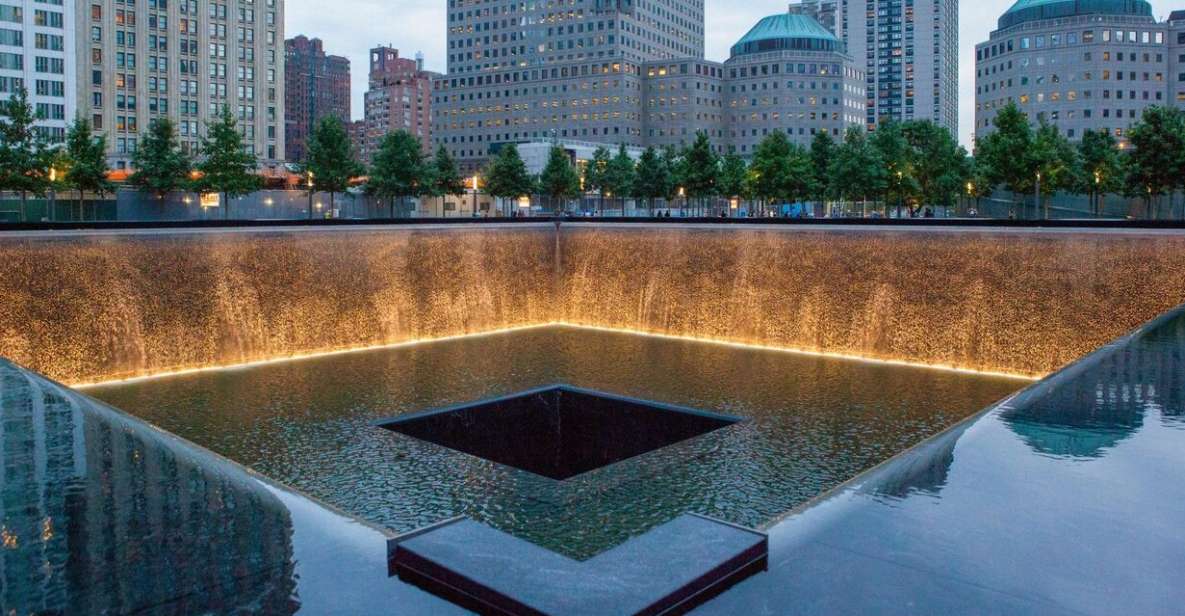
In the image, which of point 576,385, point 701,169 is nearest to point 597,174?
point 701,169

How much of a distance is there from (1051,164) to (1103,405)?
46.5 metres

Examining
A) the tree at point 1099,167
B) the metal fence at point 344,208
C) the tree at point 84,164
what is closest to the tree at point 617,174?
Result: the metal fence at point 344,208

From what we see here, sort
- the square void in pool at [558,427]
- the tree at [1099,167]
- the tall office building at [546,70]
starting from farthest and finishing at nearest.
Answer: the tall office building at [546,70], the tree at [1099,167], the square void in pool at [558,427]

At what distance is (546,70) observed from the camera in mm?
133500

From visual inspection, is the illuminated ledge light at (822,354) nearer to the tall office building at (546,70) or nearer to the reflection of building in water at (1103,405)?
the reflection of building in water at (1103,405)

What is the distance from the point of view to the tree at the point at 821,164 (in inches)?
2248

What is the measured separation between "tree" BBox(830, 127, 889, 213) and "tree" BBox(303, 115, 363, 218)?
1059 inches

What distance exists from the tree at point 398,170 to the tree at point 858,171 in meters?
23.6

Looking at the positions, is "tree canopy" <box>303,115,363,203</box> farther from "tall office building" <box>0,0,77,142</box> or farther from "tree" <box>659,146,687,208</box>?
"tall office building" <box>0,0,77,142</box>

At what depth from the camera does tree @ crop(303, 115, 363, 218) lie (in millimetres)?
51812

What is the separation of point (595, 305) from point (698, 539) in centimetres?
2244

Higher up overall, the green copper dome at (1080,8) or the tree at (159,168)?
the green copper dome at (1080,8)

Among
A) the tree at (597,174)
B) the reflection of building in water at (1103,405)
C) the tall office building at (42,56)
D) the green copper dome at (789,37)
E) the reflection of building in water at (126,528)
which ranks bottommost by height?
the reflection of building in water at (126,528)

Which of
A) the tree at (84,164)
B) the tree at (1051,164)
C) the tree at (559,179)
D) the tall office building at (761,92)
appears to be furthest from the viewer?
the tall office building at (761,92)
